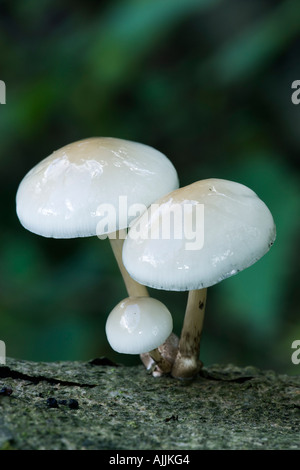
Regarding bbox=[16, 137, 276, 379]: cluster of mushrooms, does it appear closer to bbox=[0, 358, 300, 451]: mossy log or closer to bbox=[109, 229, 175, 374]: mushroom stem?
bbox=[109, 229, 175, 374]: mushroom stem

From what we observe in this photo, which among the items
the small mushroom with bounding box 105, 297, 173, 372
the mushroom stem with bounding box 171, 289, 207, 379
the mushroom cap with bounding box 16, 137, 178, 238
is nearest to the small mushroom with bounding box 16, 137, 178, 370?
the mushroom cap with bounding box 16, 137, 178, 238

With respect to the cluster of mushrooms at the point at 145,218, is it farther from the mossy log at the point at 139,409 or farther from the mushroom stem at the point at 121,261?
the mossy log at the point at 139,409

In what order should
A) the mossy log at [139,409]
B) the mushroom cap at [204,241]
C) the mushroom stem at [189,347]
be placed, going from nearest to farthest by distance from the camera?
the mossy log at [139,409] → the mushroom cap at [204,241] → the mushroom stem at [189,347]

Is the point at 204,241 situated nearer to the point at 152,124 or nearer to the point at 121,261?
the point at 121,261

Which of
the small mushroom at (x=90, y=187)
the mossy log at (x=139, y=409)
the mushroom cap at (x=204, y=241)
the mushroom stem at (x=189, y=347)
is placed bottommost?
the mossy log at (x=139, y=409)

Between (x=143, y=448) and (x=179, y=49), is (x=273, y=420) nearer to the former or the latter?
(x=143, y=448)

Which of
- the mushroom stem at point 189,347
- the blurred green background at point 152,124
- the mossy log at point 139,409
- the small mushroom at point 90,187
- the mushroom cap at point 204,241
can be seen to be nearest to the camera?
the mossy log at point 139,409

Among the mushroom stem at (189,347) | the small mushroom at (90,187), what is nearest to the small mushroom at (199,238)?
the small mushroom at (90,187)
